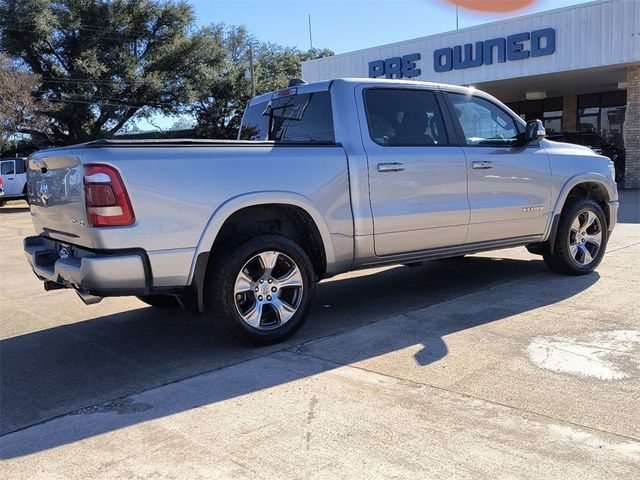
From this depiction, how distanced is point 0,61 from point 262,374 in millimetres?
30621

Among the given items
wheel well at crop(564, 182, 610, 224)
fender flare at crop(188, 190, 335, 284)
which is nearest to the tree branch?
wheel well at crop(564, 182, 610, 224)

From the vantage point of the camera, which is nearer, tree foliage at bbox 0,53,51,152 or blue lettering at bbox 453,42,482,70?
blue lettering at bbox 453,42,482,70

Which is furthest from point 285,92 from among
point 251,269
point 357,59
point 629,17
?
point 357,59

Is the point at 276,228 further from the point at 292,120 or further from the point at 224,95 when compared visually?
the point at 224,95

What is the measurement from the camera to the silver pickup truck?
4.04 m

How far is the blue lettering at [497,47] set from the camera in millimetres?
19844

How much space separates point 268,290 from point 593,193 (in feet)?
14.2

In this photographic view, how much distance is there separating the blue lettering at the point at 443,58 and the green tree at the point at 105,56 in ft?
69.0

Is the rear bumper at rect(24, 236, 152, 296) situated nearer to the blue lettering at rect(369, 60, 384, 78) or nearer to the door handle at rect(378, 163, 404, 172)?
the door handle at rect(378, 163, 404, 172)

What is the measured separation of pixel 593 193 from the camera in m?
6.99

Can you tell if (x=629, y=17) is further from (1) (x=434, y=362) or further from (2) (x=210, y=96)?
(2) (x=210, y=96)

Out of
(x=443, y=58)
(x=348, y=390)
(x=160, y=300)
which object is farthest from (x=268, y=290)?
(x=443, y=58)

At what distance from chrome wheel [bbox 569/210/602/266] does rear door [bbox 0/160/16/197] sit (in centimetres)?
2167

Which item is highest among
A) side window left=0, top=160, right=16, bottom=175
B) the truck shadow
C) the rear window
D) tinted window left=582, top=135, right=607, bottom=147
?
the rear window
